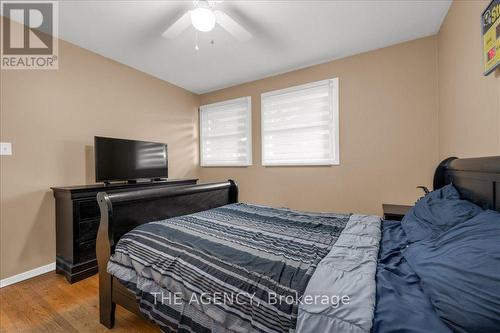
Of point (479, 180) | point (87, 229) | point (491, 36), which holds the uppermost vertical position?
point (491, 36)

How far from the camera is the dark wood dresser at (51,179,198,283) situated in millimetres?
2180

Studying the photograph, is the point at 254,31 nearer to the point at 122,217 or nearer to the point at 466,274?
the point at 122,217

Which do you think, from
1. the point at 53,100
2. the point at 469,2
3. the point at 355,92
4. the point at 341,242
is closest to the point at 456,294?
the point at 341,242

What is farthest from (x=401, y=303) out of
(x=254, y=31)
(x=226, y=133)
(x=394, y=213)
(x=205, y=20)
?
(x=226, y=133)

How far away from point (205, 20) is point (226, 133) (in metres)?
2.36

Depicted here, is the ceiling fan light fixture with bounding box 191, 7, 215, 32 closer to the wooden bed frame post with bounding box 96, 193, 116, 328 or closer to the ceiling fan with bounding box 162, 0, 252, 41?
the ceiling fan with bounding box 162, 0, 252, 41

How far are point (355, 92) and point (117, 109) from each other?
3289mm

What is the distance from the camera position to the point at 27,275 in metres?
2.21

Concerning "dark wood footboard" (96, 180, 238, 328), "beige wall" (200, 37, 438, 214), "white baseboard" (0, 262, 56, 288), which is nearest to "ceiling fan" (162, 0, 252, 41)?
"dark wood footboard" (96, 180, 238, 328)

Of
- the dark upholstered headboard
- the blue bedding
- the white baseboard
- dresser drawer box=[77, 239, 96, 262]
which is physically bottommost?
the white baseboard

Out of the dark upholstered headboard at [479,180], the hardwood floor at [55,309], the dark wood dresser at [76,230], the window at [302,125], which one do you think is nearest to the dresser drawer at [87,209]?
the dark wood dresser at [76,230]

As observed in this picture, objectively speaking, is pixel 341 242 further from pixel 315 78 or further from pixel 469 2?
pixel 315 78

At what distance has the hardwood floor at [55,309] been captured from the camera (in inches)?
60.6

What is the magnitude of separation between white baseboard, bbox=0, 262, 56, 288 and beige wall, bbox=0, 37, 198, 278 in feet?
0.13
